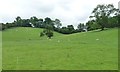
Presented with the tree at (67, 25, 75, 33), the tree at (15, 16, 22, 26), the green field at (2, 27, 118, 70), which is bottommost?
the green field at (2, 27, 118, 70)

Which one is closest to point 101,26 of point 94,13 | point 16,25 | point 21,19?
point 94,13

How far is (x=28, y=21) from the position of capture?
547 feet

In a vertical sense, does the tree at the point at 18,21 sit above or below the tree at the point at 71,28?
above

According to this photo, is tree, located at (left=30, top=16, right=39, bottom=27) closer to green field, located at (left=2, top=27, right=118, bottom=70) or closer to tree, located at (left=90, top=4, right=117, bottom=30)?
tree, located at (left=90, top=4, right=117, bottom=30)

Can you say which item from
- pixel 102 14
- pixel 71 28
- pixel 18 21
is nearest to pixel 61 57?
pixel 102 14

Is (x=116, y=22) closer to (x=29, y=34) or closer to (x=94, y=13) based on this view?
(x=94, y=13)

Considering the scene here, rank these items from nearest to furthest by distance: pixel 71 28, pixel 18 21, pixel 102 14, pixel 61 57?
1. pixel 61 57
2. pixel 102 14
3. pixel 71 28
4. pixel 18 21

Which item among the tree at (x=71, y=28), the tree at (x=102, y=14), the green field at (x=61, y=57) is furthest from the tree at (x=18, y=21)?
the green field at (x=61, y=57)

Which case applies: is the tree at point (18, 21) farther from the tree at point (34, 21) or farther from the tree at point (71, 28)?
the tree at point (71, 28)

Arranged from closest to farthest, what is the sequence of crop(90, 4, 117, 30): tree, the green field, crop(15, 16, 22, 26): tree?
1. the green field
2. crop(90, 4, 117, 30): tree
3. crop(15, 16, 22, 26): tree

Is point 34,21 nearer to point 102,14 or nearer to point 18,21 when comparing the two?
point 18,21

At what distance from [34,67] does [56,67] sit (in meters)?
1.78

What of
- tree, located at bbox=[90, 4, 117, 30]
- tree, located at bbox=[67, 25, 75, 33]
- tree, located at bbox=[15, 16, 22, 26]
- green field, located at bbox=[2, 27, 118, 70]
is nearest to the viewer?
green field, located at bbox=[2, 27, 118, 70]

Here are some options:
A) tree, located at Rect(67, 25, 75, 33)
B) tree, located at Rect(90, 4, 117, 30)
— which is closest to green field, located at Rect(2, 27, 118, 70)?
tree, located at Rect(90, 4, 117, 30)
